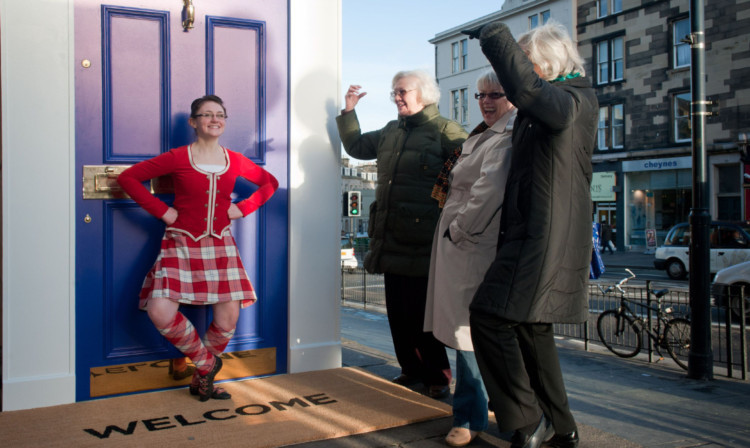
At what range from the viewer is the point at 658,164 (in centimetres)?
2698

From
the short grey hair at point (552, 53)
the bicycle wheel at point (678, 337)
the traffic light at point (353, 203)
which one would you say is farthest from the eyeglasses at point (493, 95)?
the traffic light at point (353, 203)

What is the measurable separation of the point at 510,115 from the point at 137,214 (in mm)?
2343

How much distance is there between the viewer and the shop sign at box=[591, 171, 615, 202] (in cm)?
2881

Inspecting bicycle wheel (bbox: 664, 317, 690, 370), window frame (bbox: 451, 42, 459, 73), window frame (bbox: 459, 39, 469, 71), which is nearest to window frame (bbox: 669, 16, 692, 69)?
window frame (bbox: 459, 39, 469, 71)

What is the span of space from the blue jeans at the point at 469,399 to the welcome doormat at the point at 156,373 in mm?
1589

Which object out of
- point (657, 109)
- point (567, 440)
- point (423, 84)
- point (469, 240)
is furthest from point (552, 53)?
point (657, 109)

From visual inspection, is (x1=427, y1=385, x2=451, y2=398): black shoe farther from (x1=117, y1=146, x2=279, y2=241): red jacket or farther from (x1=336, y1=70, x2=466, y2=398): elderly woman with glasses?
(x1=117, y1=146, x2=279, y2=241): red jacket

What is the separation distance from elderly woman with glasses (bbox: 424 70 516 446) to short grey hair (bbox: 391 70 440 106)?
91cm

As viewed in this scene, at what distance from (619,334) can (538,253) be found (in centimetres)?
495

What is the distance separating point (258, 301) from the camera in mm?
4305

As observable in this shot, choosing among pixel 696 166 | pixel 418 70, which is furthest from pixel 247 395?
pixel 696 166

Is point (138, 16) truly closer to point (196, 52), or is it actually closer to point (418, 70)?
point (196, 52)

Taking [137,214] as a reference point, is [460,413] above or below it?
below

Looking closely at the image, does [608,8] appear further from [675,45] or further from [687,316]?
[687,316]
